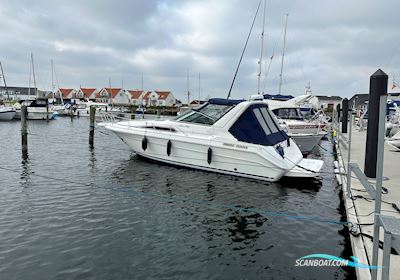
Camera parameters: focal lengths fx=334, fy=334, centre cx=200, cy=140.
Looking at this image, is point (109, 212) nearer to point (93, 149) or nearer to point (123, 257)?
point (123, 257)

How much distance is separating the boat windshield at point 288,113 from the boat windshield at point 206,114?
35.6 ft

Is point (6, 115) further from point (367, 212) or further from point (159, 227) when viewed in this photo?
point (367, 212)

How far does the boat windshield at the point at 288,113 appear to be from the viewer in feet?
74.6

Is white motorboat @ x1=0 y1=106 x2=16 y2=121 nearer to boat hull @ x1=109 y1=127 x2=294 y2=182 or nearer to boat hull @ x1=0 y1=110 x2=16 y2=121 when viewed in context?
boat hull @ x1=0 y1=110 x2=16 y2=121

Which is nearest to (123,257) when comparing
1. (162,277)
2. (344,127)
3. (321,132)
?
(162,277)

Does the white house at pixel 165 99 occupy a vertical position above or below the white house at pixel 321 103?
above

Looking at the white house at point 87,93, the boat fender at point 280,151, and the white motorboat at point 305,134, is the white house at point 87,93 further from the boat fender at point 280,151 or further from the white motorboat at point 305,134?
the boat fender at point 280,151

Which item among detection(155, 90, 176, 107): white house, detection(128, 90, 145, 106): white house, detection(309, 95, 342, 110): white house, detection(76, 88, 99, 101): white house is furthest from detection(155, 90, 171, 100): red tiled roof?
detection(309, 95, 342, 110): white house

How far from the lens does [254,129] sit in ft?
37.9

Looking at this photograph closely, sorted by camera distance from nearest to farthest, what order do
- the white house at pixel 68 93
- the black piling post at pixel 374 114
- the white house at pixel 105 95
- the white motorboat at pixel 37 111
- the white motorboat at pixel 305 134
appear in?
the black piling post at pixel 374 114 → the white motorboat at pixel 305 134 → the white motorboat at pixel 37 111 → the white house at pixel 105 95 → the white house at pixel 68 93

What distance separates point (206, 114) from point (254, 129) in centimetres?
208

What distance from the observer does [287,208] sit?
8719mm

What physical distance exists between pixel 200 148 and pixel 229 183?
1.82 metres

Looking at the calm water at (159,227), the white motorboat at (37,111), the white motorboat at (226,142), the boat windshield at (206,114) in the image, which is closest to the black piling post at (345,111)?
the white motorboat at (226,142)
